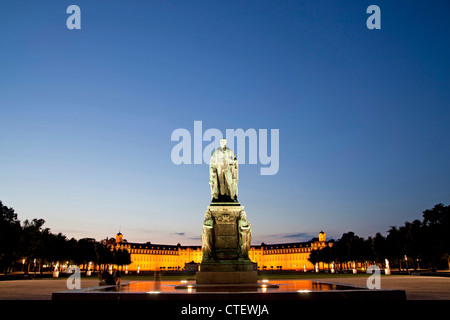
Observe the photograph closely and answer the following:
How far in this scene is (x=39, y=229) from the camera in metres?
84.4

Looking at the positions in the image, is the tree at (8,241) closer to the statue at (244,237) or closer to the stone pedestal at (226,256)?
the stone pedestal at (226,256)

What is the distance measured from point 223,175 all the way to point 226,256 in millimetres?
5119

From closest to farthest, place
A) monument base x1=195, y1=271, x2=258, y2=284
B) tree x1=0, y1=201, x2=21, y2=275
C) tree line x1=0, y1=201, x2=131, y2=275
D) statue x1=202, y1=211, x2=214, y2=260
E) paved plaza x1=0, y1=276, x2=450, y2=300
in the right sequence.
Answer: paved plaza x1=0, y1=276, x2=450, y2=300
monument base x1=195, y1=271, x2=258, y2=284
statue x1=202, y1=211, x2=214, y2=260
tree x1=0, y1=201, x2=21, y2=275
tree line x1=0, y1=201, x2=131, y2=275

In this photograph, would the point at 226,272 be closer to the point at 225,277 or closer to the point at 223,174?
the point at 225,277

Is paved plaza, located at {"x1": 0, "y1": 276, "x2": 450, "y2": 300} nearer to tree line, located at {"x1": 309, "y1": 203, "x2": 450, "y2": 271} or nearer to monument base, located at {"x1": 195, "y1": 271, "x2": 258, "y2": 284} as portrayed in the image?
monument base, located at {"x1": 195, "y1": 271, "x2": 258, "y2": 284}

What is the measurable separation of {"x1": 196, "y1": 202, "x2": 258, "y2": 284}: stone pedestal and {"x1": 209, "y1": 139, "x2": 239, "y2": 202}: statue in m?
0.90

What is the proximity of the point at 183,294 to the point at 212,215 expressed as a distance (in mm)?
8228

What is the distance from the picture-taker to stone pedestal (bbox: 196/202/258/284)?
21.3m

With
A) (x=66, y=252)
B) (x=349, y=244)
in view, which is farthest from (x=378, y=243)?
(x=66, y=252)

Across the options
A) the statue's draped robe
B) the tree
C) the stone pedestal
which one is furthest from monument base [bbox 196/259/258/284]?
the tree

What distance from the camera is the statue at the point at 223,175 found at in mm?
23938

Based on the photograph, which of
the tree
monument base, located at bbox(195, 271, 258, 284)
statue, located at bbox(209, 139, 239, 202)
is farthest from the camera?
the tree

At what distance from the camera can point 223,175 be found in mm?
24172
